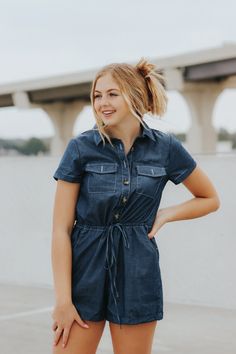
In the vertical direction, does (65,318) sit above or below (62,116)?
below

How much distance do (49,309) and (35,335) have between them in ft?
3.29

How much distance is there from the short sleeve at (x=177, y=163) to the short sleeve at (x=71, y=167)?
35cm

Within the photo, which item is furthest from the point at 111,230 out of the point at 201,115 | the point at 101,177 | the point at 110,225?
the point at 201,115

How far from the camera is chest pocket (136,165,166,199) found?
239 centimetres

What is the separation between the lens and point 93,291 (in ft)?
7.82

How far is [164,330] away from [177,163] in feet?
9.97

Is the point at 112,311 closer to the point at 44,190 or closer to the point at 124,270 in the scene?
the point at 124,270

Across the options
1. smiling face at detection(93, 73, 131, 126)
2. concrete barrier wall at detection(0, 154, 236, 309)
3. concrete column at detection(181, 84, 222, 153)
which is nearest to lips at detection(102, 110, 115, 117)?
smiling face at detection(93, 73, 131, 126)

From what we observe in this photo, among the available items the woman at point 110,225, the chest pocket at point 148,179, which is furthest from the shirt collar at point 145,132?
the chest pocket at point 148,179

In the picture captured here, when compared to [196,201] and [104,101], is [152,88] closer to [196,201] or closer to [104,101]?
[104,101]

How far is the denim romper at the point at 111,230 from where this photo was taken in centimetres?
236

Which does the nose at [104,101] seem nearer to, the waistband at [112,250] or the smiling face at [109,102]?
the smiling face at [109,102]

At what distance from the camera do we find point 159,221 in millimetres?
2525

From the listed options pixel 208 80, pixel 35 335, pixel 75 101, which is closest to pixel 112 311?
pixel 35 335
